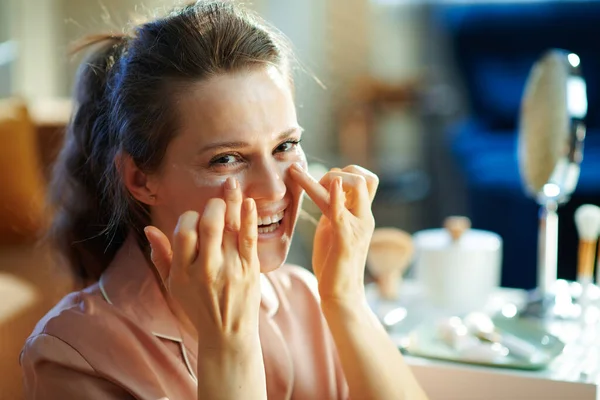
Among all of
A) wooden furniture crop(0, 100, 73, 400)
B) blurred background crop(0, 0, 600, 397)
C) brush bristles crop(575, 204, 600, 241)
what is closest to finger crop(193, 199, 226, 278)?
brush bristles crop(575, 204, 600, 241)

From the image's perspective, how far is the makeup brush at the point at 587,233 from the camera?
1.35m

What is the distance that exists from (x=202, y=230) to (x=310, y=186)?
7.7 inches

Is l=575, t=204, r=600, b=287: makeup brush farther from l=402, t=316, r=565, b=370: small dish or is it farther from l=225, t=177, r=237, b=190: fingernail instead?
l=225, t=177, r=237, b=190: fingernail

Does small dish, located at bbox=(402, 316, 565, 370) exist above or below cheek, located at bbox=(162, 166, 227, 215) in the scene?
below

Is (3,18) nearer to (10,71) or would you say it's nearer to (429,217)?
(10,71)

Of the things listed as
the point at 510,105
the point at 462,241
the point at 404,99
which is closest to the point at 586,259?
the point at 462,241

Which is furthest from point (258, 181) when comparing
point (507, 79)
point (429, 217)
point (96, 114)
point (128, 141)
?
point (429, 217)

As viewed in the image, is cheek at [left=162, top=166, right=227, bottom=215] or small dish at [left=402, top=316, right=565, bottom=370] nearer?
cheek at [left=162, top=166, right=227, bottom=215]

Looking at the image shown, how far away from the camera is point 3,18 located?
Answer: 3.55 metres

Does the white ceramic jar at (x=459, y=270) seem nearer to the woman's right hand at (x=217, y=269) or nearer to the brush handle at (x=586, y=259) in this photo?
the brush handle at (x=586, y=259)

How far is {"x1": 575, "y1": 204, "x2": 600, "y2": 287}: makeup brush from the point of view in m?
1.35

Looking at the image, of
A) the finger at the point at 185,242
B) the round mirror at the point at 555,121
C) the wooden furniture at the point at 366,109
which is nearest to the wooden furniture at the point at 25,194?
the finger at the point at 185,242

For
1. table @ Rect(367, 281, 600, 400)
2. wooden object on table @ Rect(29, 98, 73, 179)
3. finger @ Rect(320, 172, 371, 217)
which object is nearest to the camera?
finger @ Rect(320, 172, 371, 217)

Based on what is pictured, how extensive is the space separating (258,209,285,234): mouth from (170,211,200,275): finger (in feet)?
0.41
